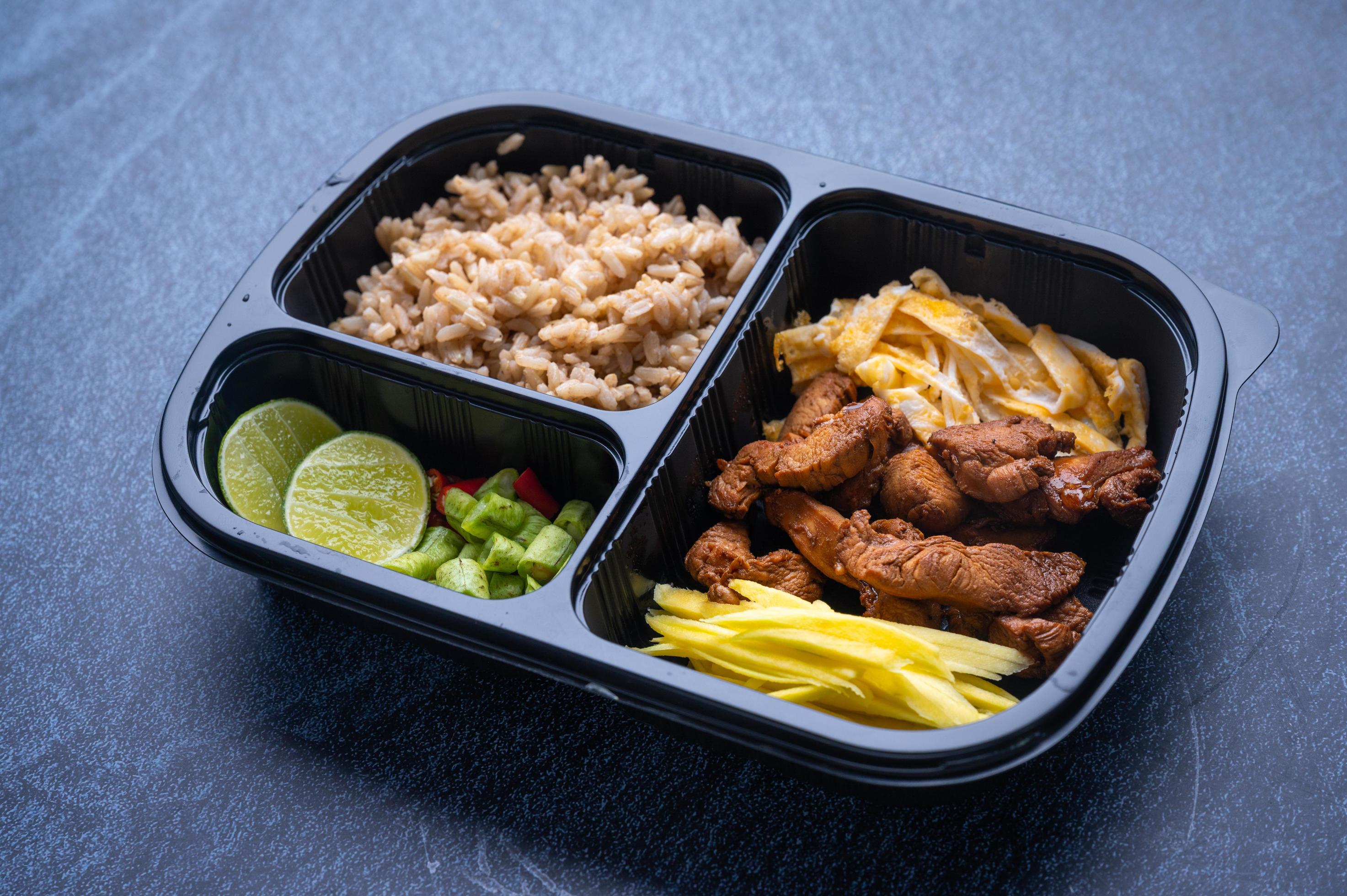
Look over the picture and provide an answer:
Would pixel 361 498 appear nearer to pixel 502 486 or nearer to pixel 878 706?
pixel 502 486

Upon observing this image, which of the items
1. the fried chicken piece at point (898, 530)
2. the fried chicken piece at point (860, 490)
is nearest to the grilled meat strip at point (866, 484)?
the fried chicken piece at point (860, 490)

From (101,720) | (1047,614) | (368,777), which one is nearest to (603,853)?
(368,777)

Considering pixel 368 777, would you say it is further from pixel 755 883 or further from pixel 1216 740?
pixel 1216 740

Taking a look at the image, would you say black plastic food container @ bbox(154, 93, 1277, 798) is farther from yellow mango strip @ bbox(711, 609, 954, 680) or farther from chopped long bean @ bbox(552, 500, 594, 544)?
yellow mango strip @ bbox(711, 609, 954, 680)

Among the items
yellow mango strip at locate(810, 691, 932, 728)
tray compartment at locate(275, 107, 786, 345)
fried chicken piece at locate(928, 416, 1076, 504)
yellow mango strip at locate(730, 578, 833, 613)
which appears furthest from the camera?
tray compartment at locate(275, 107, 786, 345)

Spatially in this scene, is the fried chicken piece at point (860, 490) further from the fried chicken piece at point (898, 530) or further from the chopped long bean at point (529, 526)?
the chopped long bean at point (529, 526)

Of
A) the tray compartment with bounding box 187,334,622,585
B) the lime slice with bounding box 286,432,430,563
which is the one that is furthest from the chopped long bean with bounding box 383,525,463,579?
the tray compartment with bounding box 187,334,622,585

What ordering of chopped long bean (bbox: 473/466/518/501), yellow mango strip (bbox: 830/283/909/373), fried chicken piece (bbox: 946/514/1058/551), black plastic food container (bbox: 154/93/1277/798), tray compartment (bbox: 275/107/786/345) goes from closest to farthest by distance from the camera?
black plastic food container (bbox: 154/93/1277/798) → fried chicken piece (bbox: 946/514/1058/551) → chopped long bean (bbox: 473/466/518/501) → yellow mango strip (bbox: 830/283/909/373) → tray compartment (bbox: 275/107/786/345)
